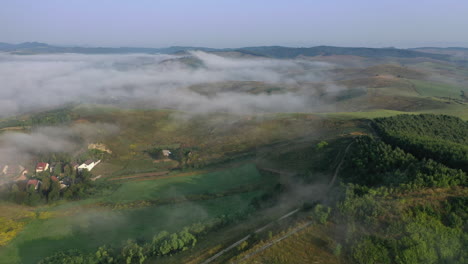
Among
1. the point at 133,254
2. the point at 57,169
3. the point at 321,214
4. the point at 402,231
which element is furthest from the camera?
the point at 57,169

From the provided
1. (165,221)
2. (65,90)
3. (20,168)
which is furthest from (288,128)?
(65,90)

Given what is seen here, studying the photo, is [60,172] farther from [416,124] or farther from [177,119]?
[416,124]

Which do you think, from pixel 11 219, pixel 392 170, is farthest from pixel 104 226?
pixel 392 170

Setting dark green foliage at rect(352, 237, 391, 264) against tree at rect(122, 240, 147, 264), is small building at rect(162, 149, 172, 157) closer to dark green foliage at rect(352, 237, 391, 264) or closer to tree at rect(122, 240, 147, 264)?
tree at rect(122, 240, 147, 264)

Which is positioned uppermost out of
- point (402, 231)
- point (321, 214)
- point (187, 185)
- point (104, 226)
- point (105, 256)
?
point (402, 231)

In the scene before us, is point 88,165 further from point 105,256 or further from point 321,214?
point 321,214

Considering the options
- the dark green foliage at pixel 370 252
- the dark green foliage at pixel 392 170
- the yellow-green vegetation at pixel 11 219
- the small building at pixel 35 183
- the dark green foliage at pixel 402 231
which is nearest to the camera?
the dark green foliage at pixel 402 231

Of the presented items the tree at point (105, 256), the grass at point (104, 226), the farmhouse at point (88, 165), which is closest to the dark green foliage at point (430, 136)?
the grass at point (104, 226)

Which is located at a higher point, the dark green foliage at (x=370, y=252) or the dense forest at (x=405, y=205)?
the dense forest at (x=405, y=205)

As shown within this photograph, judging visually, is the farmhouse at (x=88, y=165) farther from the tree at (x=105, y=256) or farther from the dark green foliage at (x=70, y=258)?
the tree at (x=105, y=256)

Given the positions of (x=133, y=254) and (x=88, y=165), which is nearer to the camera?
(x=133, y=254)
